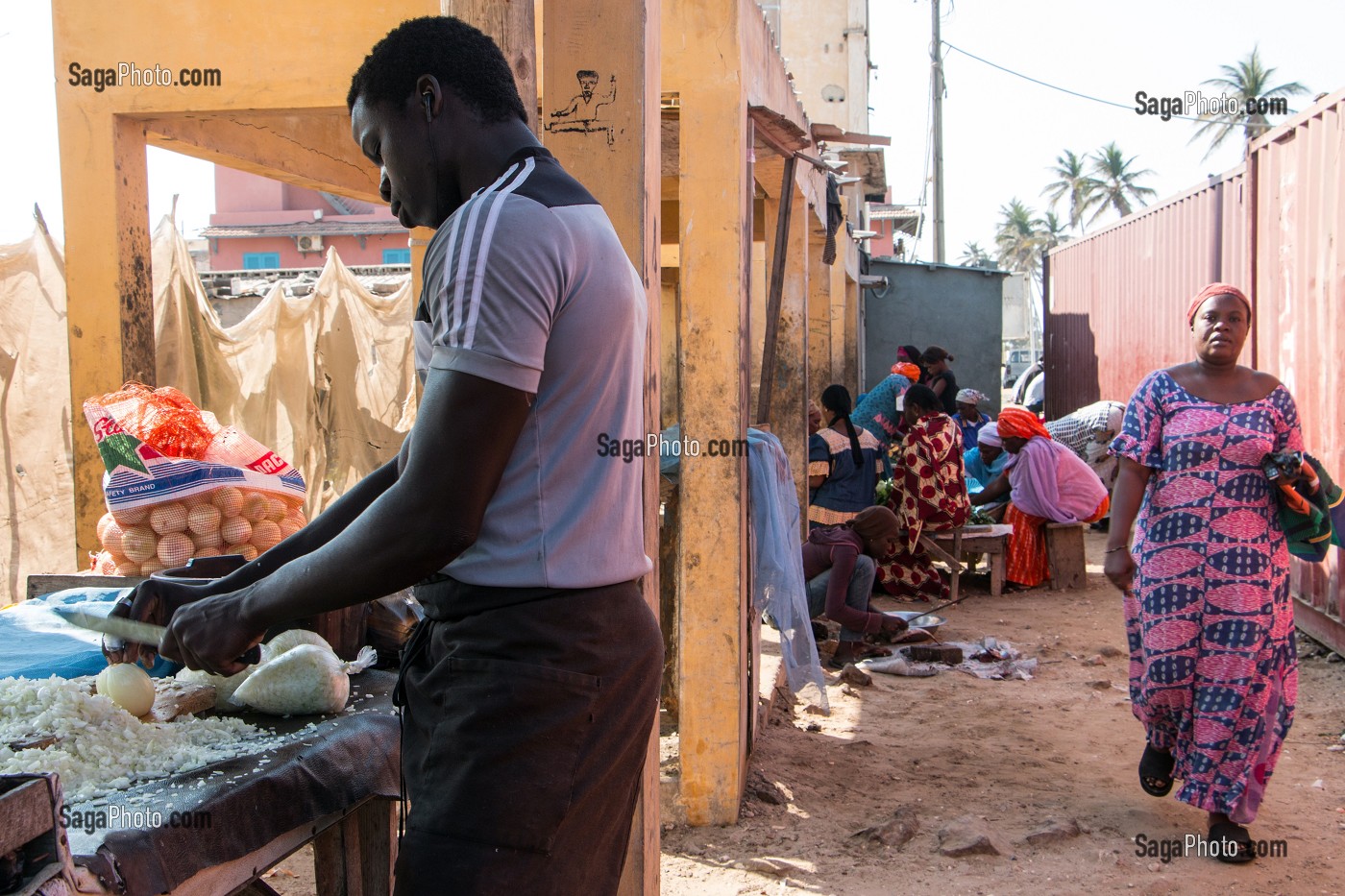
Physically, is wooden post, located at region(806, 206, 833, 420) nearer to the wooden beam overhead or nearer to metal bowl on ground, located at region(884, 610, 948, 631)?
metal bowl on ground, located at region(884, 610, 948, 631)

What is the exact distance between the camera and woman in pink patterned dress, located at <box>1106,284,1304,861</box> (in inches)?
148

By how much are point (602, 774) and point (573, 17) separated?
172 centimetres

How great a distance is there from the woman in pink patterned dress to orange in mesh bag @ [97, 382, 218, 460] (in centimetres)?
316

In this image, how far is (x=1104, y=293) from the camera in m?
13.6

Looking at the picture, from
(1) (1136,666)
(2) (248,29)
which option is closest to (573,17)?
(1) (1136,666)

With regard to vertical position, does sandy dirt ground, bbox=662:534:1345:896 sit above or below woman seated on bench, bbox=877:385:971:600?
below

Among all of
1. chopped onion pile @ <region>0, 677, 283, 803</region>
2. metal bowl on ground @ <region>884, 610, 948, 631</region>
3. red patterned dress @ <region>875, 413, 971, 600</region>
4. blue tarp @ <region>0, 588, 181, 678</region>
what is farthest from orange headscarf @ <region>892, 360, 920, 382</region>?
chopped onion pile @ <region>0, 677, 283, 803</region>

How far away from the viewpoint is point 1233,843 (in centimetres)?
376

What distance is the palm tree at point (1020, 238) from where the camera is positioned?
69.4m

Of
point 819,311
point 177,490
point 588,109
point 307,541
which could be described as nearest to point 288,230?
point 819,311

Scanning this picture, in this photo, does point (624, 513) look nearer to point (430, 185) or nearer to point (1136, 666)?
point (430, 185)
